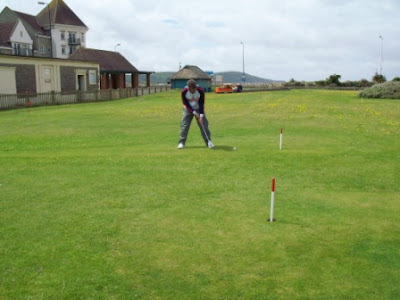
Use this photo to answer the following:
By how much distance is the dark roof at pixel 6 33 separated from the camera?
70250mm

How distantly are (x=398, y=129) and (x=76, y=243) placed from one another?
16.8 meters

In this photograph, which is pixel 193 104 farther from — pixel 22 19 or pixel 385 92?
pixel 22 19

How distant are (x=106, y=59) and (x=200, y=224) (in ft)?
219

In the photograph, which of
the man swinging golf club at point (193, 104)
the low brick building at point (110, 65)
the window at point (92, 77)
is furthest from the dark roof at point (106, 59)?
the man swinging golf club at point (193, 104)

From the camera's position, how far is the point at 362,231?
6.49 m

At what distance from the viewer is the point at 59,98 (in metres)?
43.7

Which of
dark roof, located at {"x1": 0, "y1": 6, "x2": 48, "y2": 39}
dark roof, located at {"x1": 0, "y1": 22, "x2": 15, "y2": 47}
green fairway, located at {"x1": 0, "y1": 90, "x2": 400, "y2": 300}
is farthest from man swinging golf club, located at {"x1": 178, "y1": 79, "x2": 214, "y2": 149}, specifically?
dark roof, located at {"x1": 0, "y1": 6, "x2": 48, "y2": 39}

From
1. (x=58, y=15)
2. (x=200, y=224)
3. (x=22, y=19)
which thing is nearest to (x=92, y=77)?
(x=22, y=19)

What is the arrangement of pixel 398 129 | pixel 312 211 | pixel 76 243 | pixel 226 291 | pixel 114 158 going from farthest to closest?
1. pixel 398 129
2. pixel 114 158
3. pixel 312 211
4. pixel 76 243
5. pixel 226 291

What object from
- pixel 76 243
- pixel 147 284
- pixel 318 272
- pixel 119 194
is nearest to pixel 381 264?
pixel 318 272

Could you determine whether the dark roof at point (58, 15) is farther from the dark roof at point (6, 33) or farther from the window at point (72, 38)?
the dark roof at point (6, 33)

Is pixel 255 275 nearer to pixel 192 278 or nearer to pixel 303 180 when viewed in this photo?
pixel 192 278

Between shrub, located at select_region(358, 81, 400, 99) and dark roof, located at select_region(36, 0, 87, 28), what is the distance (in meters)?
68.2

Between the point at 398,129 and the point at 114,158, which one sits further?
the point at 398,129
